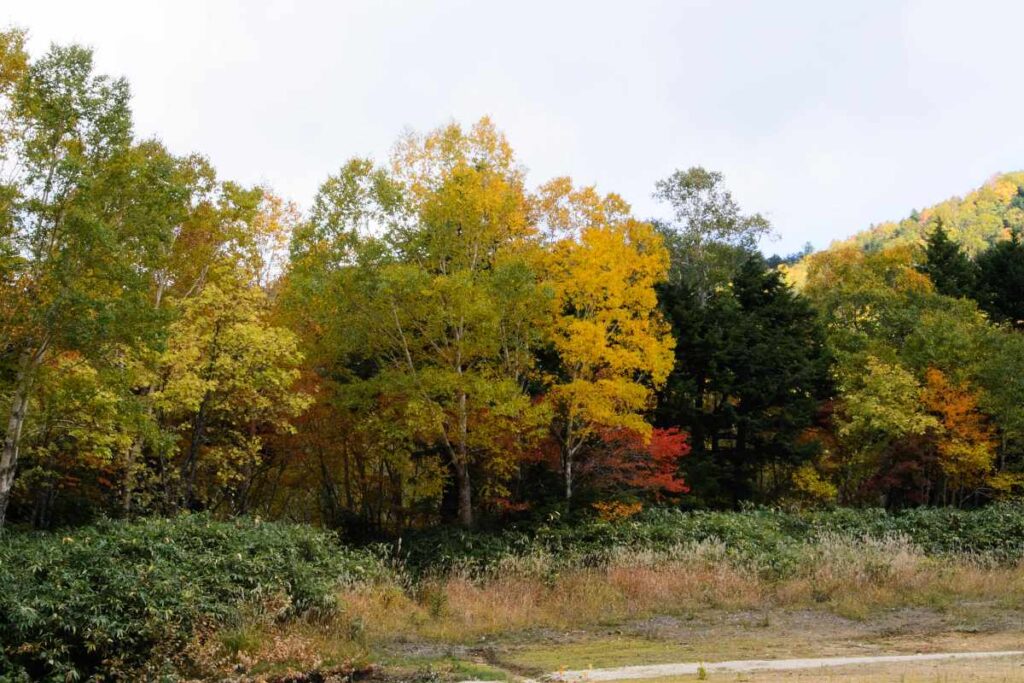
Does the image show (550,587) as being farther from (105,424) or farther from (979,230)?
(979,230)

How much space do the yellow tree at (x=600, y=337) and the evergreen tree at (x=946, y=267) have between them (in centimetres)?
1953

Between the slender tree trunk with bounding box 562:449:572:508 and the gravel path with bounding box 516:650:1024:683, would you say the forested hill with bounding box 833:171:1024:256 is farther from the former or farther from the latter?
the gravel path with bounding box 516:650:1024:683

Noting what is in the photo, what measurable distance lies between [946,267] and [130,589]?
125 ft

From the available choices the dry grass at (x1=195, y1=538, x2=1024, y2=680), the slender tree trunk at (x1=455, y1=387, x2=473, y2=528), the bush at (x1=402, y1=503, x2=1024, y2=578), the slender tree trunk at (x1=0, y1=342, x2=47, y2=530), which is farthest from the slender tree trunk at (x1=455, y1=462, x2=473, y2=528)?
the slender tree trunk at (x1=0, y1=342, x2=47, y2=530)

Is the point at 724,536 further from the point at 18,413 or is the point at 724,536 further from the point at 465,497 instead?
the point at 18,413

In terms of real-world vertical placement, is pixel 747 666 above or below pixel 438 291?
below

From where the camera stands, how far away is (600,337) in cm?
2223

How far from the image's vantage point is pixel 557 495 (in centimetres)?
2378

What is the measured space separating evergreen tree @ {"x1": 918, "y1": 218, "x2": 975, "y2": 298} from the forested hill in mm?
27807

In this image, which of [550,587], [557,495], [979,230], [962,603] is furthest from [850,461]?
[979,230]

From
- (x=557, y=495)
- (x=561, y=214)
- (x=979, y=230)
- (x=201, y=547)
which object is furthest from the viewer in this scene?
(x=979, y=230)

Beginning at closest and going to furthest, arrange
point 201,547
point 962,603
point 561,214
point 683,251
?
1. point 201,547
2. point 962,603
3. point 561,214
4. point 683,251

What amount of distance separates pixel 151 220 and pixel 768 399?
70.0 ft

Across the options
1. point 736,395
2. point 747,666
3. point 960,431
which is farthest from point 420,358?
point 960,431
